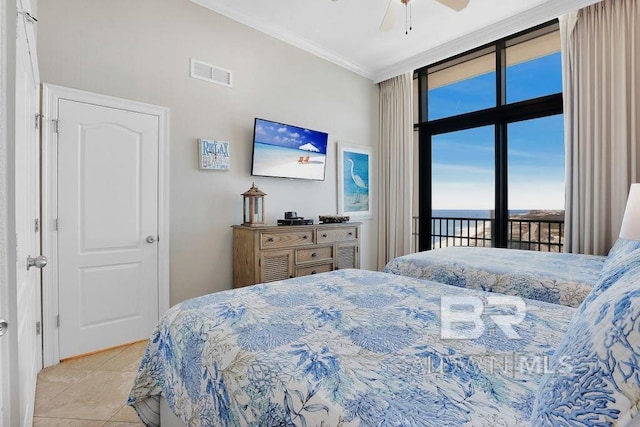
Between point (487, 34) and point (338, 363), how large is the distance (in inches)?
162

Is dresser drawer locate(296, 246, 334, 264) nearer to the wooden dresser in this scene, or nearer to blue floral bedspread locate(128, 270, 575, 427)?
the wooden dresser

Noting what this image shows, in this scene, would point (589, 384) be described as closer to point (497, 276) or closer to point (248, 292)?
point (248, 292)

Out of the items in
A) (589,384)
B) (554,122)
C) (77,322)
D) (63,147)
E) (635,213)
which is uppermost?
(554,122)

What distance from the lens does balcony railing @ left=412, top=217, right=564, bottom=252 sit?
4059 millimetres

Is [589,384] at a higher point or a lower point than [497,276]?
higher

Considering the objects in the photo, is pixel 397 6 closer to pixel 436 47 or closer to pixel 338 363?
pixel 436 47

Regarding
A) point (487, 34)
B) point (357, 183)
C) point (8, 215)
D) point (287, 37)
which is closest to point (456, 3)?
point (487, 34)

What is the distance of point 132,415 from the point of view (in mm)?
1774

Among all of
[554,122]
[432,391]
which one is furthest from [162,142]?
[554,122]

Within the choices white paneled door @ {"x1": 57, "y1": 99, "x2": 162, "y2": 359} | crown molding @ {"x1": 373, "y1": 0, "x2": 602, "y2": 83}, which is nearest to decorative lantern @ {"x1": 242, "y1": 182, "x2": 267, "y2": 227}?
white paneled door @ {"x1": 57, "y1": 99, "x2": 162, "y2": 359}

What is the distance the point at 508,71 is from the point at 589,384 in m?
4.28

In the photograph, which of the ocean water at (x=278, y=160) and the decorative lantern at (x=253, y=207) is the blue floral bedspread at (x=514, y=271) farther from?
the ocean water at (x=278, y=160)

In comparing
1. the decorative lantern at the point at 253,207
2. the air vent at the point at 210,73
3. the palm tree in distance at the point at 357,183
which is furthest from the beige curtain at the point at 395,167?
the air vent at the point at 210,73

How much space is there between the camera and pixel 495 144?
391cm
